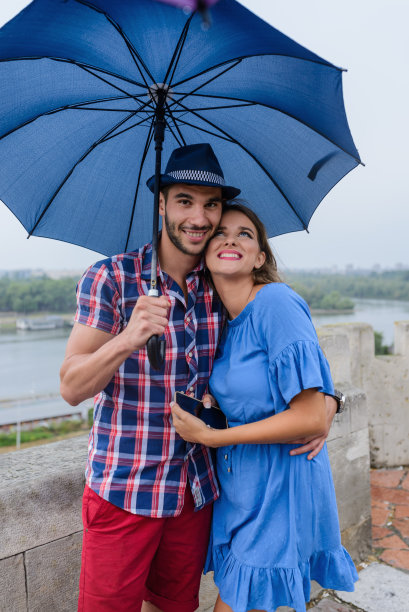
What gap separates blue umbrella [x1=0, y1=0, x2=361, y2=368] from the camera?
133 cm

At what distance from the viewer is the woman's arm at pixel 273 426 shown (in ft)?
4.98

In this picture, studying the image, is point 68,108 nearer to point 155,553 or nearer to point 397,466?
point 155,553

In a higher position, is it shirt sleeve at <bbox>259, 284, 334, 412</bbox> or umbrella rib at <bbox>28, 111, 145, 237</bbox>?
umbrella rib at <bbox>28, 111, 145, 237</bbox>

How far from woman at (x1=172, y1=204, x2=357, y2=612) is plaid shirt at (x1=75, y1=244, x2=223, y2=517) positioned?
9cm

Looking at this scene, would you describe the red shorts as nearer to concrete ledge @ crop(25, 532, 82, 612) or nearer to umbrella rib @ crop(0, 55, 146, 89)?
concrete ledge @ crop(25, 532, 82, 612)

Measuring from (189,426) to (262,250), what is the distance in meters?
0.75

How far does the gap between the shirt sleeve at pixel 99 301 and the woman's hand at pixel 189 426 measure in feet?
1.08

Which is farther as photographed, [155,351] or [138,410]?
[138,410]

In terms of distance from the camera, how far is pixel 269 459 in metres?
1.64

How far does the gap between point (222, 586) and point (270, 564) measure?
7.7 inches

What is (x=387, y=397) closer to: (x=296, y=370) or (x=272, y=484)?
(x=272, y=484)

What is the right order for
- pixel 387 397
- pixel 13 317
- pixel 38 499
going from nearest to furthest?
1. pixel 38 499
2. pixel 387 397
3. pixel 13 317

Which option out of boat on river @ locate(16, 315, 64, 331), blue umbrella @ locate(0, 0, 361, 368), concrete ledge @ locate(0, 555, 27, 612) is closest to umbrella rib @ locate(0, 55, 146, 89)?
blue umbrella @ locate(0, 0, 361, 368)

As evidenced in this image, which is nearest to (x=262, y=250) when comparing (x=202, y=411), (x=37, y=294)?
(x=202, y=411)
